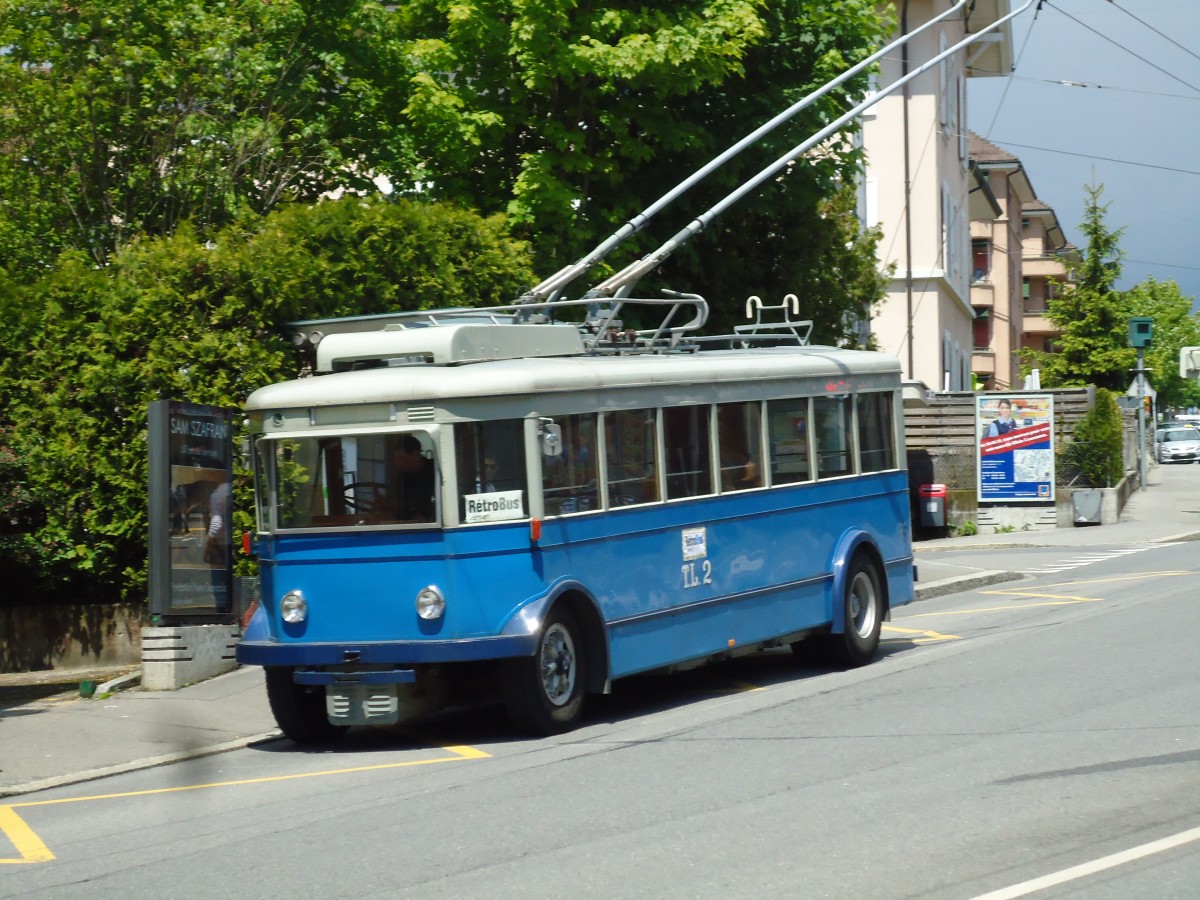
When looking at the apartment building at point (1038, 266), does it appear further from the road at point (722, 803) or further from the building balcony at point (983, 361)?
the road at point (722, 803)

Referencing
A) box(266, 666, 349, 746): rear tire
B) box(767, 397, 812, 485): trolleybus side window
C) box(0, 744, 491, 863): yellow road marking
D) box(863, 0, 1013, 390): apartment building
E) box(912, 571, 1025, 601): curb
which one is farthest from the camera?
box(863, 0, 1013, 390): apartment building

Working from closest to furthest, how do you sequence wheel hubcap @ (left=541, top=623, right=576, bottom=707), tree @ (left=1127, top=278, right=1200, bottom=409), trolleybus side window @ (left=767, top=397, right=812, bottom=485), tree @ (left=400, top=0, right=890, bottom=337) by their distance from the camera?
wheel hubcap @ (left=541, top=623, right=576, bottom=707) → trolleybus side window @ (left=767, top=397, right=812, bottom=485) → tree @ (left=400, top=0, right=890, bottom=337) → tree @ (left=1127, top=278, right=1200, bottom=409)

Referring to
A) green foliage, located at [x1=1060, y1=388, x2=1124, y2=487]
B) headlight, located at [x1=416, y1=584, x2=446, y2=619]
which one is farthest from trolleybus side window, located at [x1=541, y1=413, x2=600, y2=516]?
green foliage, located at [x1=1060, y1=388, x2=1124, y2=487]

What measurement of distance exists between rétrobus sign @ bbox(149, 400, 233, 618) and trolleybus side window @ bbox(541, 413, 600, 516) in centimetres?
433

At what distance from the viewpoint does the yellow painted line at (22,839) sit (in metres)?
8.45

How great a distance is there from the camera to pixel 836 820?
8.00 m

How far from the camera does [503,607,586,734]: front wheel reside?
36.7 ft

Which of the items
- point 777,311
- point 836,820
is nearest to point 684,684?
point 836,820

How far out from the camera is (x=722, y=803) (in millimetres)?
8617

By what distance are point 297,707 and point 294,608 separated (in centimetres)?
83

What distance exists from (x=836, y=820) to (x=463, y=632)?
368 cm

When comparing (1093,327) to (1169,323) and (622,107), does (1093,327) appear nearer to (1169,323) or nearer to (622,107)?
(622,107)

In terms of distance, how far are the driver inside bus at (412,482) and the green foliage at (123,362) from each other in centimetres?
543

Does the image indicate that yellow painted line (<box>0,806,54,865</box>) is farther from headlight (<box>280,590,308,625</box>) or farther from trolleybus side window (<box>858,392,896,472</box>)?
trolleybus side window (<box>858,392,896,472</box>)
